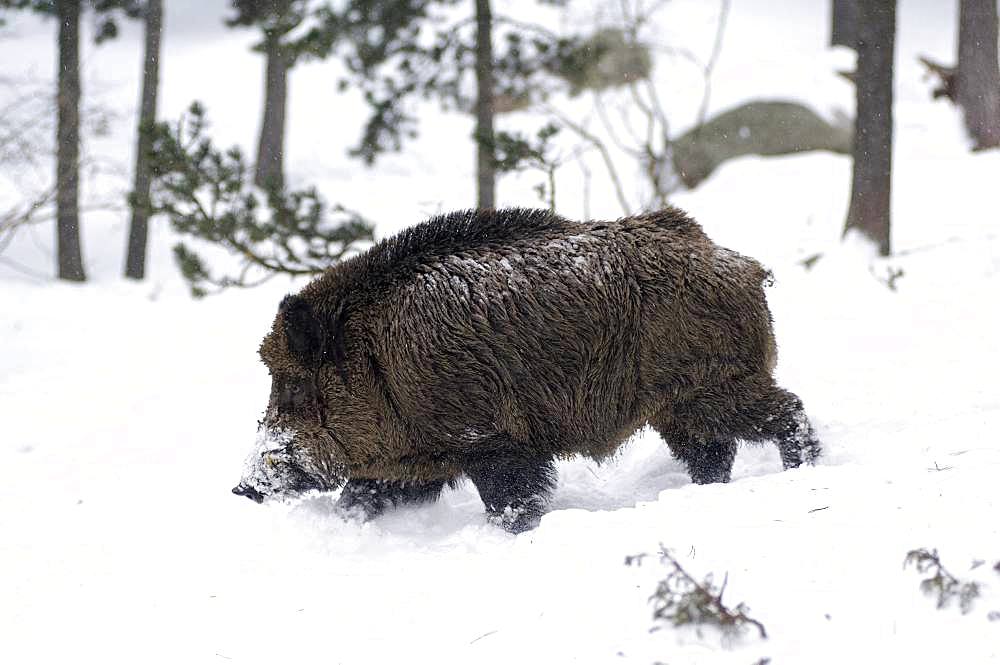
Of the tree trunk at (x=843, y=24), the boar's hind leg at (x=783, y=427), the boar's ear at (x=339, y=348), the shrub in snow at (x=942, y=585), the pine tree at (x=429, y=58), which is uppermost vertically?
the tree trunk at (x=843, y=24)

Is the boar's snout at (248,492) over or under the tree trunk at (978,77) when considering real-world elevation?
under

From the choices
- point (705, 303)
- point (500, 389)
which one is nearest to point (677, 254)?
point (705, 303)

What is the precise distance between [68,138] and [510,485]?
13.1 m

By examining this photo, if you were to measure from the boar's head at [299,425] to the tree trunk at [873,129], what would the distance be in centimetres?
689

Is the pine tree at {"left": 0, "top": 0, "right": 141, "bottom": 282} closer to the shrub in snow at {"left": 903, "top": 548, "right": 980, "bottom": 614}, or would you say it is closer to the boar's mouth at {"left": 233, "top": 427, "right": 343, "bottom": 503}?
the boar's mouth at {"left": 233, "top": 427, "right": 343, "bottom": 503}

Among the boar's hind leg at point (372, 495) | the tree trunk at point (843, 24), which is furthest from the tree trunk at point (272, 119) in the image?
the boar's hind leg at point (372, 495)

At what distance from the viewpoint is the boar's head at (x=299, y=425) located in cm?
488

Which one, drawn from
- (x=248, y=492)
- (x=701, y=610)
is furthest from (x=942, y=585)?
(x=248, y=492)

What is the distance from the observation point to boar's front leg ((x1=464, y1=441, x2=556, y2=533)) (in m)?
4.81

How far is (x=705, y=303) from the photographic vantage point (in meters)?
4.99

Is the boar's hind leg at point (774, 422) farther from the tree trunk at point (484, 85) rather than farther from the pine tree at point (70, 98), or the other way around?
the pine tree at point (70, 98)

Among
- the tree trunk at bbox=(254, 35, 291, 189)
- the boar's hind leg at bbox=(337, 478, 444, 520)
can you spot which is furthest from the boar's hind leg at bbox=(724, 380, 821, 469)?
the tree trunk at bbox=(254, 35, 291, 189)

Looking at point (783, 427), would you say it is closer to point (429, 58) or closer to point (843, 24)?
point (429, 58)

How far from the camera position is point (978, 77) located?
Answer: 1528 cm
